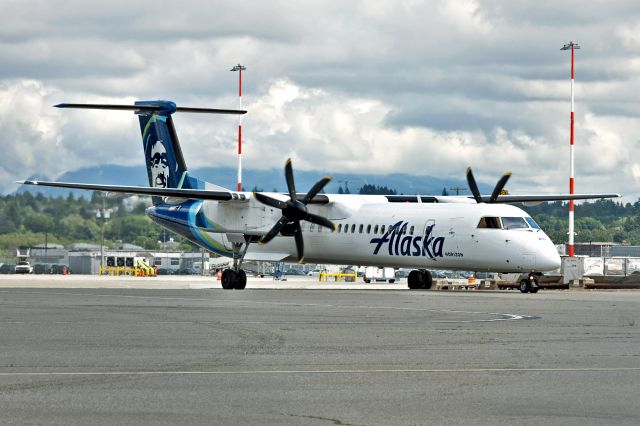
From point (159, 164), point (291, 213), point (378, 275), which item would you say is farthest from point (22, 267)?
point (291, 213)

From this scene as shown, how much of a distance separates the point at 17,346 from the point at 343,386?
22.0ft

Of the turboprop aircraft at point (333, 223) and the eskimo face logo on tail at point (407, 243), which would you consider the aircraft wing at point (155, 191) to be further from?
the eskimo face logo on tail at point (407, 243)

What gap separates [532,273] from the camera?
43.2m

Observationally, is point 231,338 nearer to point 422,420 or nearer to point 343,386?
point 343,386

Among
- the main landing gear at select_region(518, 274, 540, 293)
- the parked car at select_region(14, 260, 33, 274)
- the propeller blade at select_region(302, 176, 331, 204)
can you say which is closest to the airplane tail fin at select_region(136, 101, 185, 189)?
the propeller blade at select_region(302, 176, 331, 204)

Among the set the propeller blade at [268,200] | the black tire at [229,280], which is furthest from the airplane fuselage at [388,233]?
the black tire at [229,280]

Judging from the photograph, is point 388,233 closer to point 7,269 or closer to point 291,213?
point 291,213

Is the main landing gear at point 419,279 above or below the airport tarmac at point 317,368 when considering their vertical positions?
above

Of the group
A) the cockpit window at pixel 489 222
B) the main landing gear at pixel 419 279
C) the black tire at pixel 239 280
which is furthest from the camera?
the main landing gear at pixel 419 279

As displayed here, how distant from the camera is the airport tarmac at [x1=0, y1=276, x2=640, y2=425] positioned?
35.8 feet

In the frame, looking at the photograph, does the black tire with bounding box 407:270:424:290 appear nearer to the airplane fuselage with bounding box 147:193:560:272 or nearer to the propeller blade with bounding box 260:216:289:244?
the airplane fuselage with bounding box 147:193:560:272

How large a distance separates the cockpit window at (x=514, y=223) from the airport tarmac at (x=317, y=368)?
624 inches

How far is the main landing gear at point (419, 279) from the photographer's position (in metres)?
49.2

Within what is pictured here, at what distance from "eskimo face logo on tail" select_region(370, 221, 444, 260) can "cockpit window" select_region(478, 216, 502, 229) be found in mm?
1850
